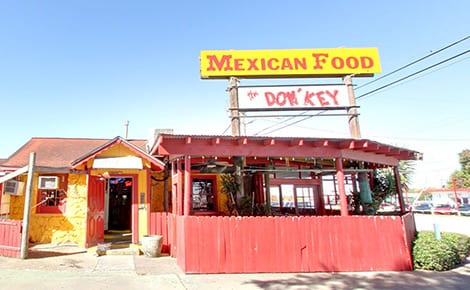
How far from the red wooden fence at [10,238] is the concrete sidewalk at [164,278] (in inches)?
12.6

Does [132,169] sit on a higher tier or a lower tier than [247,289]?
higher

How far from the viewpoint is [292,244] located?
7.11 meters

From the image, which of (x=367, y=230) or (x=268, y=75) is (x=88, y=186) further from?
(x=367, y=230)

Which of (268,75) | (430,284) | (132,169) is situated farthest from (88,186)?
(430,284)

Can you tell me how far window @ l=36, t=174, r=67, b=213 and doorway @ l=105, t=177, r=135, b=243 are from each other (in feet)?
7.35

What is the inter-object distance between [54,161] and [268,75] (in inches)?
345

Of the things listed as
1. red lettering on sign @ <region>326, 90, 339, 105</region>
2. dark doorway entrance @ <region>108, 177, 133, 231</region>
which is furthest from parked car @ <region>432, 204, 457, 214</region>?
dark doorway entrance @ <region>108, 177, 133, 231</region>

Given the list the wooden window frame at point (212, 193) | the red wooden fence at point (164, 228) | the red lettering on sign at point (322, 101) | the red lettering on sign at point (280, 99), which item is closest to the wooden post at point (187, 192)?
the red wooden fence at point (164, 228)

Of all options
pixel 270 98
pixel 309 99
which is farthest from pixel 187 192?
pixel 309 99

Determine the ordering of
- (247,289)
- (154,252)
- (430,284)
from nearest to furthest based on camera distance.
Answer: (247,289)
(430,284)
(154,252)

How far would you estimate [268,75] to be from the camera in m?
10.2

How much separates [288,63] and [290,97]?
1.33 meters

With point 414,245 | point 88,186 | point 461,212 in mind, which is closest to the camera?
point 414,245

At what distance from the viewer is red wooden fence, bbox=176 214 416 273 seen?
22.4ft
